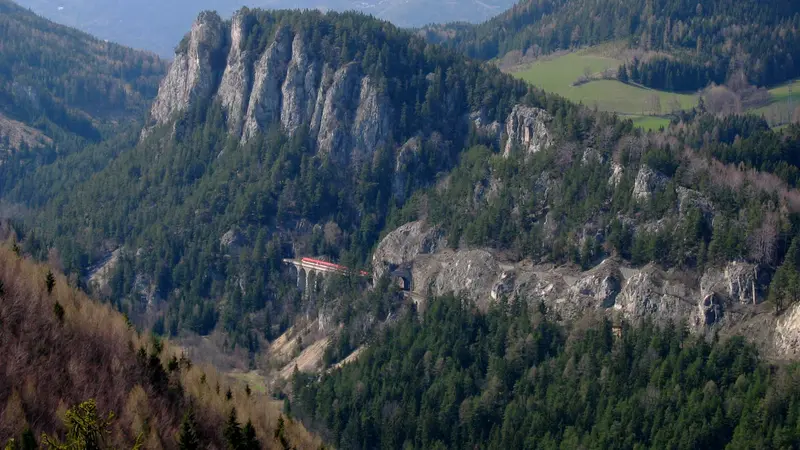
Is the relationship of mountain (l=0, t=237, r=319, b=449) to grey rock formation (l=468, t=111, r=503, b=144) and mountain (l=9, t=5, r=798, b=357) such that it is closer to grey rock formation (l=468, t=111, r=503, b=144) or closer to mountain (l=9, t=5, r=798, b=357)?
mountain (l=9, t=5, r=798, b=357)

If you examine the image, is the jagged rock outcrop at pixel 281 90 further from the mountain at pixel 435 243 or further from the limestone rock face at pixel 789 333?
the limestone rock face at pixel 789 333

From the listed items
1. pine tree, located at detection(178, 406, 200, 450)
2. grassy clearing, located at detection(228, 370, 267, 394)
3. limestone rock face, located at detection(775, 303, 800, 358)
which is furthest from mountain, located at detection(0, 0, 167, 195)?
pine tree, located at detection(178, 406, 200, 450)

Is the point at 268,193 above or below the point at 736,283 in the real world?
below

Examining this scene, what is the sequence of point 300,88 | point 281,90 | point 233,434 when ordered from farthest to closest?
point 281,90 < point 300,88 < point 233,434

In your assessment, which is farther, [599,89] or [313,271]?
[599,89]

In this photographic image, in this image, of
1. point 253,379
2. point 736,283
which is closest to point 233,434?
point 736,283

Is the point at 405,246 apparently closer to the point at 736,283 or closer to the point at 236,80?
the point at 736,283
